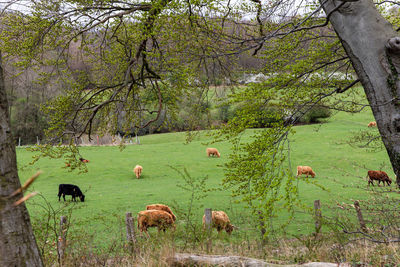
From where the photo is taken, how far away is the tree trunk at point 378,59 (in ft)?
20.0

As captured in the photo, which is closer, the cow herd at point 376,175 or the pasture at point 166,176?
the pasture at point 166,176

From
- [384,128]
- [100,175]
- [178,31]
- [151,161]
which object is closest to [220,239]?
[384,128]

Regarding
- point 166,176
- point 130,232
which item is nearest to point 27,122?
point 166,176

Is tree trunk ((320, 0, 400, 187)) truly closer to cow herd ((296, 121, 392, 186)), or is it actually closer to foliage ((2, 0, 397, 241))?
foliage ((2, 0, 397, 241))

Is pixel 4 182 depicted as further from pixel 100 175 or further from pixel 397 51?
pixel 100 175

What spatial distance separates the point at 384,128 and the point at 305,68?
9.64 feet

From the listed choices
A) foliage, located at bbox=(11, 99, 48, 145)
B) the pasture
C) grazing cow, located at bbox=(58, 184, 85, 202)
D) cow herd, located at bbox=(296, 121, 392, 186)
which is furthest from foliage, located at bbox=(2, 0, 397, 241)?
foliage, located at bbox=(11, 99, 48, 145)

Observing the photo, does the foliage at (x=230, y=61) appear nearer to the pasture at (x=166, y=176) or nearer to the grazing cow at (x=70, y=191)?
the pasture at (x=166, y=176)

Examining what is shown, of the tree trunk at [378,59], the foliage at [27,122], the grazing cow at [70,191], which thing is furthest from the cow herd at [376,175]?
the foliage at [27,122]

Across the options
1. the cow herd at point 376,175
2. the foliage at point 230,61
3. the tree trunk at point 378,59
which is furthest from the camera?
the cow herd at point 376,175

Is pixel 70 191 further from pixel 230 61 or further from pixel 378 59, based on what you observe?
pixel 378 59

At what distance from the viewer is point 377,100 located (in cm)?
634

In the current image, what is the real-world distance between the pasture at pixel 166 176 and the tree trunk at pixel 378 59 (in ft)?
22.7

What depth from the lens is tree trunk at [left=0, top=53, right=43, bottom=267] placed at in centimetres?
359
